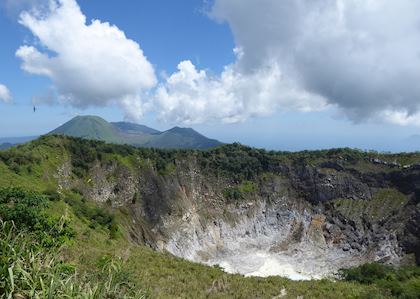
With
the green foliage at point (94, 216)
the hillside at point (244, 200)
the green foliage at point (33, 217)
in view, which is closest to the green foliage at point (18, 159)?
the hillside at point (244, 200)

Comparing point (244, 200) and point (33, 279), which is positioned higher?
point (33, 279)

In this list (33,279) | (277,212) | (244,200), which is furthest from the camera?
(277,212)

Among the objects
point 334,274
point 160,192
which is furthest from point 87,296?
point 160,192

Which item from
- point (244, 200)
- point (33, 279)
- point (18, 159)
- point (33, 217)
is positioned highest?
point (33, 279)

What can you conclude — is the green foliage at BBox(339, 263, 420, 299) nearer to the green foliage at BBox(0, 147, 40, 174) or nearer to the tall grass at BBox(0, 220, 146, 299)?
the tall grass at BBox(0, 220, 146, 299)

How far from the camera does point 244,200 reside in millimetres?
104125

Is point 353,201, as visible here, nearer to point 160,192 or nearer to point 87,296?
point 160,192

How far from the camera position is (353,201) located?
334ft

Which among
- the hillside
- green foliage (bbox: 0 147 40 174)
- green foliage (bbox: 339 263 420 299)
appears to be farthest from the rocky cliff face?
green foliage (bbox: 339 263 420 299)

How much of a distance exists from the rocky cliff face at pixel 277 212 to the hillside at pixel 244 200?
25 cm

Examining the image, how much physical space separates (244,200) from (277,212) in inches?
354

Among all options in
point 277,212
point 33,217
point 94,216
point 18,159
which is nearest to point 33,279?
point 33,217

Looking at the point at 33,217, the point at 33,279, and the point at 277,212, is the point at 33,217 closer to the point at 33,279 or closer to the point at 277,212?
the point at 33,279

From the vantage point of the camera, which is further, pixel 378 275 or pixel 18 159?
pixel 18 159
